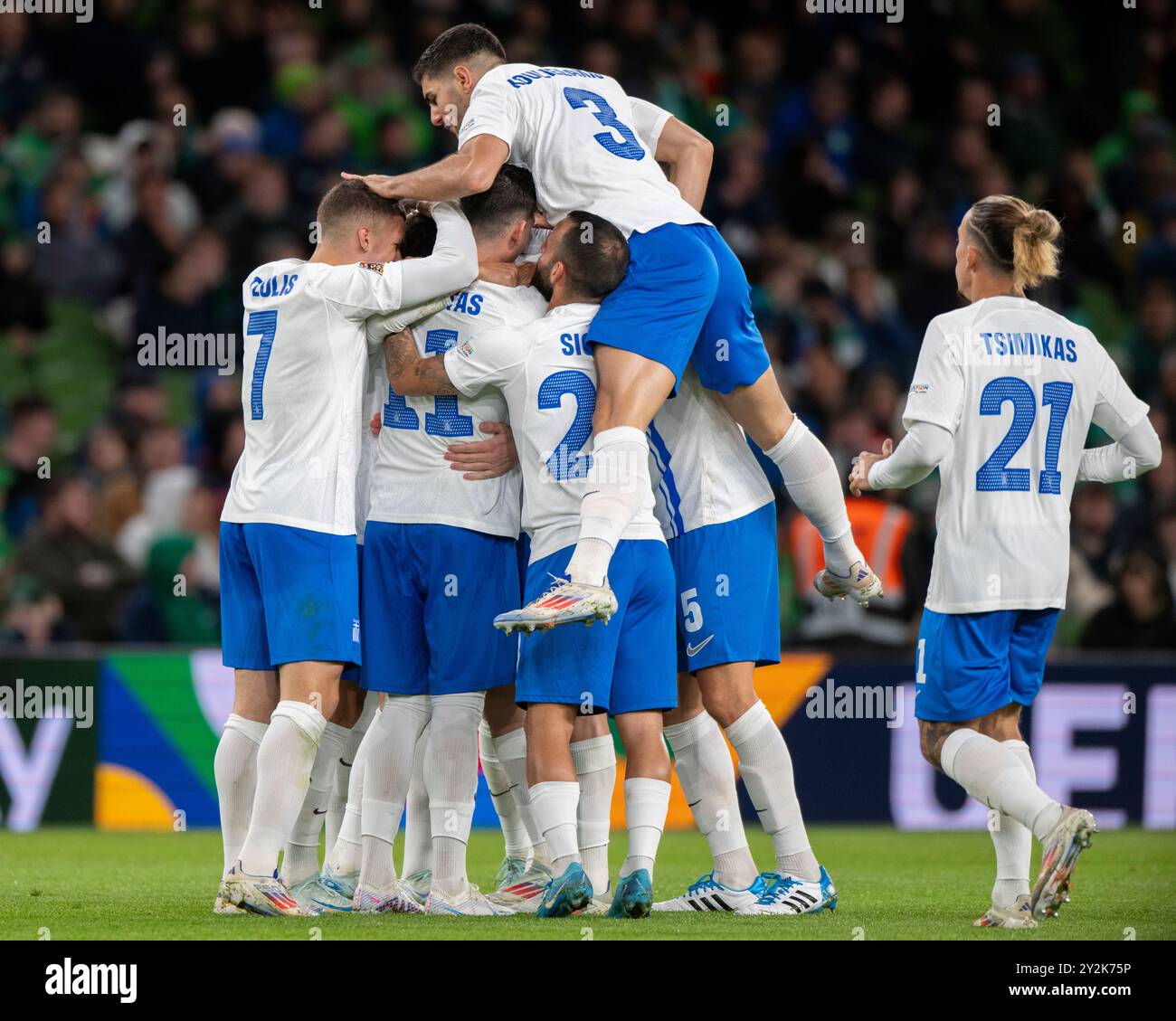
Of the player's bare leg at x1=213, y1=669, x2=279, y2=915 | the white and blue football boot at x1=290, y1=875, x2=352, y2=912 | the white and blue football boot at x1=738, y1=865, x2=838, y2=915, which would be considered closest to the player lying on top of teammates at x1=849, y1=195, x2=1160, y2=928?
the white and blue football boot at x1=738, y1=865, x2=838, y2=915

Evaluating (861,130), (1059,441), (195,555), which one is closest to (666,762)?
(1059,441)

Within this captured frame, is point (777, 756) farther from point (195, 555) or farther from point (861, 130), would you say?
point (861, 130)

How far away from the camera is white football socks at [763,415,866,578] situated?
5641mm

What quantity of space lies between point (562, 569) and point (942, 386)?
4.23 feet

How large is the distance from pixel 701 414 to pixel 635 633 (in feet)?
2.89

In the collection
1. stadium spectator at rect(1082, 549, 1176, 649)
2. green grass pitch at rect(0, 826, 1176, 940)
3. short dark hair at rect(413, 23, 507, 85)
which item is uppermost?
short dark hair at rect(413, 23, 507, 85)

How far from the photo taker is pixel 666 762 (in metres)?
5.25

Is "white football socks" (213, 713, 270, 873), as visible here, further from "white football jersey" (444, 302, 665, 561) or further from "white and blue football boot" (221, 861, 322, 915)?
"white football jersey" (444, 302, 665, 561)

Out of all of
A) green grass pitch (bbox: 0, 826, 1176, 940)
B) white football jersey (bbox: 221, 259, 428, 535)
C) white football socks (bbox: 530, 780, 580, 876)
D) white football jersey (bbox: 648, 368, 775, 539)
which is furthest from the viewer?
white football jersey (bbox: 648, 368, 775, 539)

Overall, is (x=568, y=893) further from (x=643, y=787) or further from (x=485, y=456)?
(x=485, y=456)

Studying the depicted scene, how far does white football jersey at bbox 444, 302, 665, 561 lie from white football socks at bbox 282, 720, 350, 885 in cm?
103

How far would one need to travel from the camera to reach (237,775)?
5.31m

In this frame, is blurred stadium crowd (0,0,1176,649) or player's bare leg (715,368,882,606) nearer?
player's bare leg (715,368,882,606)

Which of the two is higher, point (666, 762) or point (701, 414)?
point (701, 414)
